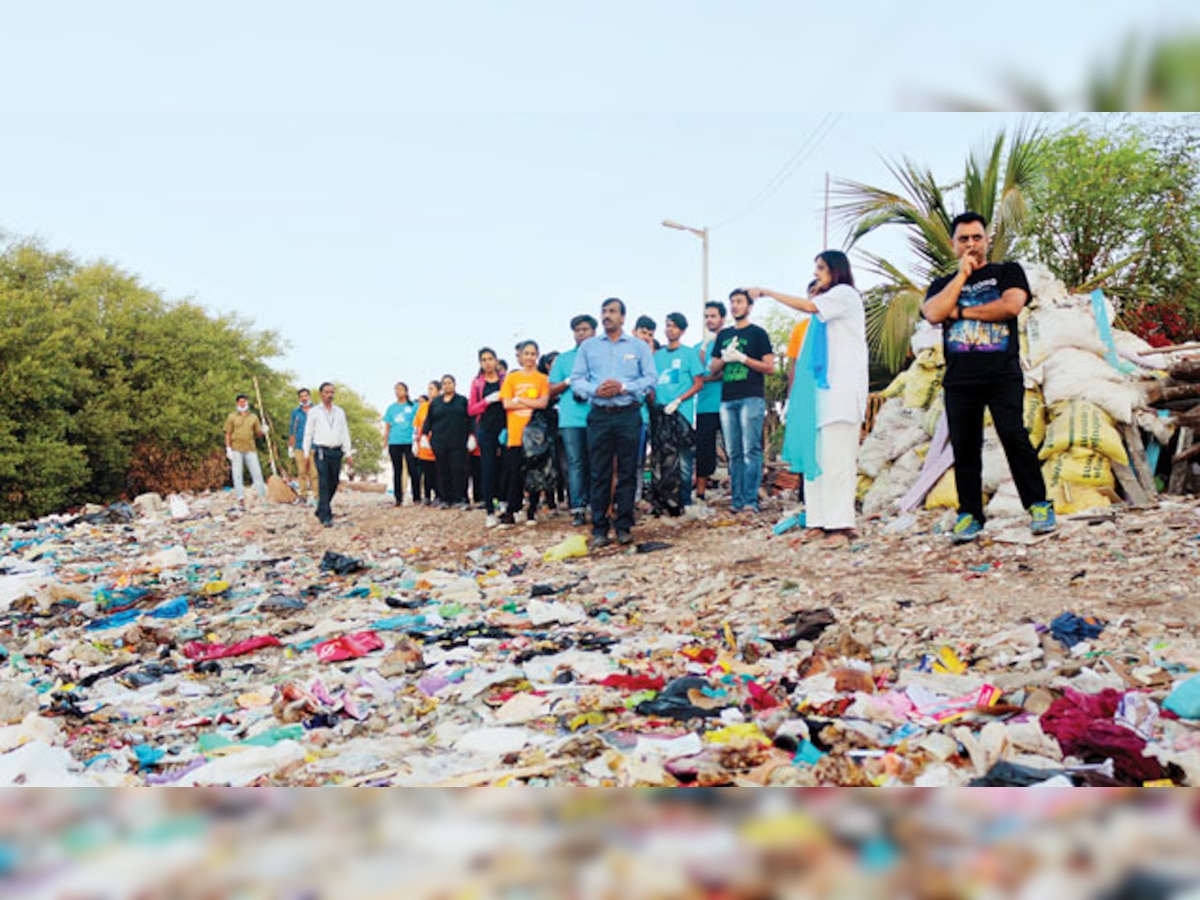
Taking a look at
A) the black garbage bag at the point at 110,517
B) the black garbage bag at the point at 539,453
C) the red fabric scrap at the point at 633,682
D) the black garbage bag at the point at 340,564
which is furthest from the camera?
the black garbage bag at the point at 110,517

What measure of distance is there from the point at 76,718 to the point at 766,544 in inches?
153

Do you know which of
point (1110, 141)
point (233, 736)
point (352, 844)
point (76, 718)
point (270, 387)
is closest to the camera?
point (352, 844)

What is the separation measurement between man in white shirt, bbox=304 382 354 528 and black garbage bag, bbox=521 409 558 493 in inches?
85.1

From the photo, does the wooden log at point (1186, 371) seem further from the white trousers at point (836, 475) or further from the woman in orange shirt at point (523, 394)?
the woman in orange shirt at point (523, 394)

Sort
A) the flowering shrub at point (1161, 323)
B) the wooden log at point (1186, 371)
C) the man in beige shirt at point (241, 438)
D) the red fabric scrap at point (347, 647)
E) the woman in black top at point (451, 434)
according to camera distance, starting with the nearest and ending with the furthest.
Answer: the red fabric scrap at point (347, 647)
the wooden log at point (1186, 371)
the flowering shrub at point (1161, 323)
the woman in black top at point (451, 434)
the man in beige shirt at point (241, 438)

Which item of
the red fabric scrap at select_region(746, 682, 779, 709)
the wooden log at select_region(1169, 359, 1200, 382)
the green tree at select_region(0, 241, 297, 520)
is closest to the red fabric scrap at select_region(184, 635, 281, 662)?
the red fabric scrap at select_region(746, 682, 779, 709)

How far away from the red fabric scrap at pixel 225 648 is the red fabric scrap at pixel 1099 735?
11.0 ft

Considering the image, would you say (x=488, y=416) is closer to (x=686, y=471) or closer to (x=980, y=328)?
(x=686, y=471)

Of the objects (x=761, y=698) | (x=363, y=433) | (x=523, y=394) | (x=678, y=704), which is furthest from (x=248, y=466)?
(x=363, y=433)

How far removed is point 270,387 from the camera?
82.8 feet

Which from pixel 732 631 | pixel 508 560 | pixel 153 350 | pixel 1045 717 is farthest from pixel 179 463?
pixel 1045 717

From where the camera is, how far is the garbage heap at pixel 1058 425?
16.6 feet

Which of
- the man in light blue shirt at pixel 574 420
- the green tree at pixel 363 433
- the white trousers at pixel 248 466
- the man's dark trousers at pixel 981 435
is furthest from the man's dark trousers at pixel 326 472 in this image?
the green tree at pixel 363 433

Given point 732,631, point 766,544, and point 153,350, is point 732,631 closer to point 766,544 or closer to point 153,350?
point 766,544
